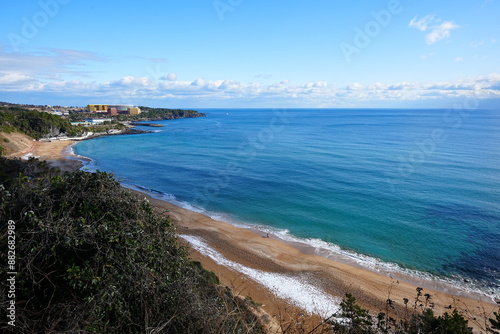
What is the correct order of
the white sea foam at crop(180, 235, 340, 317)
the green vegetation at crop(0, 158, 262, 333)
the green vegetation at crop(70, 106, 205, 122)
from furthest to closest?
the green vegetation at crop(70, 106, 205, 122) → the white sea foam at crop(180, 235, 340, 317) → the green vegetation at crop(0, 158, 262, 333)

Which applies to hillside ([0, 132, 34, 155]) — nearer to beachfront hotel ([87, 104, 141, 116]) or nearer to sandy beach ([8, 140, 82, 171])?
sandy beach ([8, 140, 82, 171])

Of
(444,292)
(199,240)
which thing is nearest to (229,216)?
(199,240)

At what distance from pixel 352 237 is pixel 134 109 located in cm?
15155

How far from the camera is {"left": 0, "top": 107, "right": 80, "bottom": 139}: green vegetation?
55519 millimetres

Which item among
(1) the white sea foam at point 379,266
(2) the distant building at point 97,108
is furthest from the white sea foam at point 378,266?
(2) the distant building at point 97,108

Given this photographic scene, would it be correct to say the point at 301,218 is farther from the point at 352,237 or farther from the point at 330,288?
the point at 330,288

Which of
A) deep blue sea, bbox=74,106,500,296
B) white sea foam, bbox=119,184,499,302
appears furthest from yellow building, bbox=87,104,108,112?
white sea foam, bbox=119,184,499,302

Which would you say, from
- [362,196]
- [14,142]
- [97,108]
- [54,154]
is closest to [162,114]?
[97,108]

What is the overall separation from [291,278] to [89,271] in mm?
13202

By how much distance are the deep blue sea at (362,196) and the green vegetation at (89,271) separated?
3.17m

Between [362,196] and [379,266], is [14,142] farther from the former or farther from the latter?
[379,266]

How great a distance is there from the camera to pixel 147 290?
5.21 metres

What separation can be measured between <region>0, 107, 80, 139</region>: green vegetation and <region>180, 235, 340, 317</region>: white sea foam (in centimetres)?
5691

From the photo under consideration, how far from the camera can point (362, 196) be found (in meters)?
28.2
